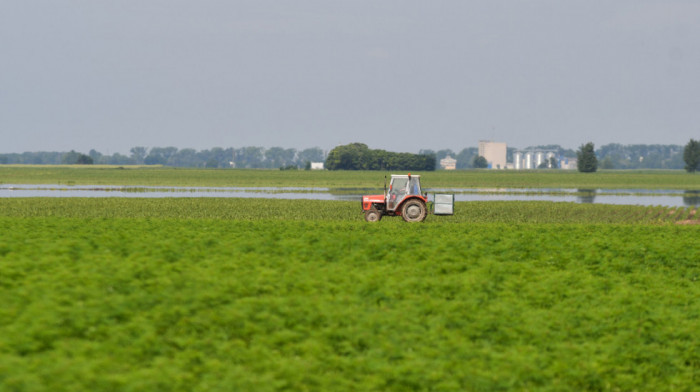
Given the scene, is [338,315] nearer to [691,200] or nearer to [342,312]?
[342,312]

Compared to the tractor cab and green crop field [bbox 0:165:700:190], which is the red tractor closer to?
the tractor cab

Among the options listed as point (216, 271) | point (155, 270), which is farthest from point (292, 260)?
point (155, 270)

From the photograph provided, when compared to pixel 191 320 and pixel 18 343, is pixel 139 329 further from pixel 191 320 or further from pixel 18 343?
pixel 18 343

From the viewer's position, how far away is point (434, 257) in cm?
2228

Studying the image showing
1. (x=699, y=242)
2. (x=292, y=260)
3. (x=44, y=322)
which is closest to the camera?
(x=44, y=322)

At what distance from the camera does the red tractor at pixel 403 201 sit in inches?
1411

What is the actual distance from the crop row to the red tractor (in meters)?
6.77

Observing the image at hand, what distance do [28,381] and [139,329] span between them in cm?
299

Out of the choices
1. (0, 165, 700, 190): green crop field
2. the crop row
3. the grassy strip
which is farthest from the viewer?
(0, 165, 700, 190): green crop field

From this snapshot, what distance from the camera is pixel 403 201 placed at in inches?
1420

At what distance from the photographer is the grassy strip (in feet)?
42.1

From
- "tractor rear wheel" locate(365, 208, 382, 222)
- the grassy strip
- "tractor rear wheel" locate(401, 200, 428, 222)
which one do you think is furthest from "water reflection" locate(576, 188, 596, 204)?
the grassy strip

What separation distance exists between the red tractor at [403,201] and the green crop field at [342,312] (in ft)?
32.3

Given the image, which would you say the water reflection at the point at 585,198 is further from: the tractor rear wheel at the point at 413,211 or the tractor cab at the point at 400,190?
the tractor rear wheel at the point at 413,211
